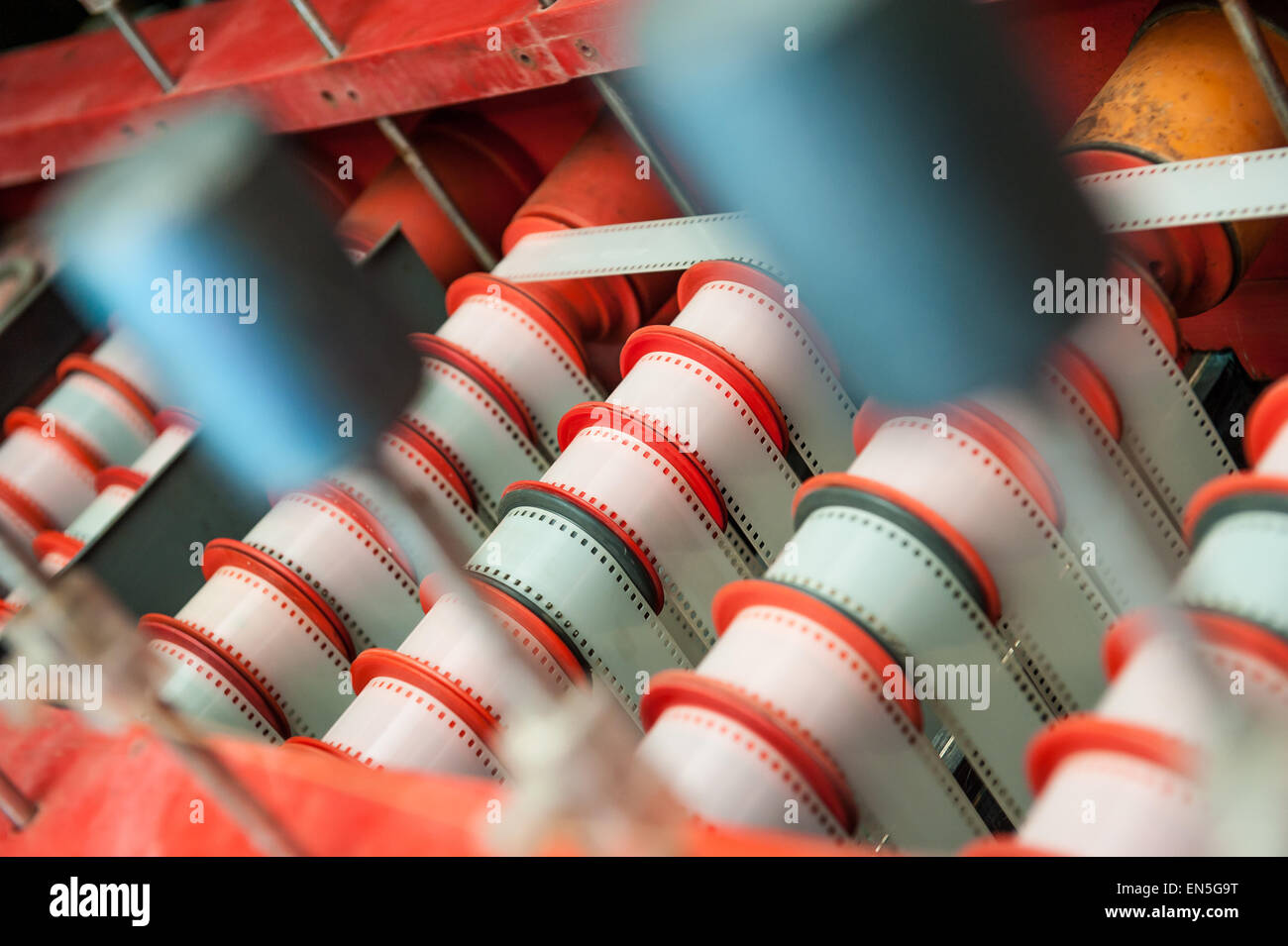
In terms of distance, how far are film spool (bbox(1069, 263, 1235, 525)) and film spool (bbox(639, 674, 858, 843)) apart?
829 mm

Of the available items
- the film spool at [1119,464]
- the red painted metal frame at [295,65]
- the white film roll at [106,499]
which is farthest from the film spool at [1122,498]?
the white film roll at [106,499]

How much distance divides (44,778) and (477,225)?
6.86 feet

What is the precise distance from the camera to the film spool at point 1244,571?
1.53 m

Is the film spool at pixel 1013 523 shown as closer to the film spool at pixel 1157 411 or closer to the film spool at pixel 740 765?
the film spool at pixel 1157 411

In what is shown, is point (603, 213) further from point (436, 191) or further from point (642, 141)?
point (436, 191)

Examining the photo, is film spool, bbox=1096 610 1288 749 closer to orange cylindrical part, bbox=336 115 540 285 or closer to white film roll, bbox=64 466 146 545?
orange cylindrical part, bbox=336 115 540 285

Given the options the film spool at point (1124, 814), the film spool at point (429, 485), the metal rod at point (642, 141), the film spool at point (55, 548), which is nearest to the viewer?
the film spool at point (1124, 814)

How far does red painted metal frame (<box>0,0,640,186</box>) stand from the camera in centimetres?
269

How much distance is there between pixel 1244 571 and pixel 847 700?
564 millimetres

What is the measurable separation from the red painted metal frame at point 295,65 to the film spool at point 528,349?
482 mm

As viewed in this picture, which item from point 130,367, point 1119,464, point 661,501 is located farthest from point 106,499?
point 1119,464

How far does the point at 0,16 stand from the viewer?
469 cm
